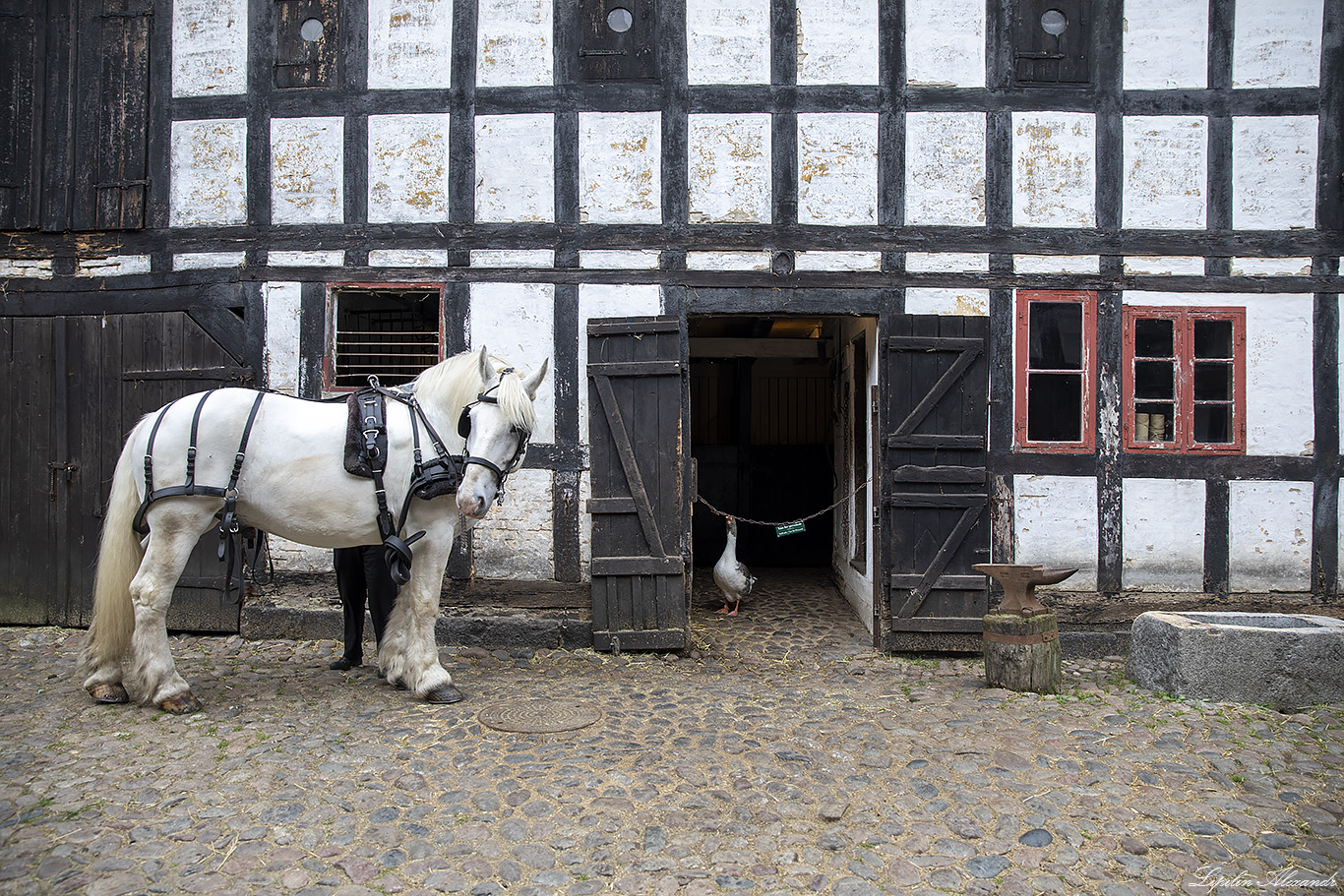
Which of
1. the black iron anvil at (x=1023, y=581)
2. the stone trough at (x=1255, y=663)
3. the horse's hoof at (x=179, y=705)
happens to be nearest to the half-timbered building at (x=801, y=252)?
the black iron anvil at (x=1023, y=581)

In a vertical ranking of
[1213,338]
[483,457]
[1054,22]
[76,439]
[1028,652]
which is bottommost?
[1028,652]

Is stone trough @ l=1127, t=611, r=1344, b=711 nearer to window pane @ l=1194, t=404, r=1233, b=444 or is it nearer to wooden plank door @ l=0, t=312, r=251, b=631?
window pane @ l=1194, t=404, r=1233, b=444

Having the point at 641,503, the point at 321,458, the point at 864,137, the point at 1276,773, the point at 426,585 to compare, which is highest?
the point at 864,137

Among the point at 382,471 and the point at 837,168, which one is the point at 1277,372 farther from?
the point at 382,471

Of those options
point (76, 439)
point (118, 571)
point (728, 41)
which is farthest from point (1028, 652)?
point (76, 439)

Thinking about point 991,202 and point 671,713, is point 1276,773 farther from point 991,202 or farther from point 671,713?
point 991,202

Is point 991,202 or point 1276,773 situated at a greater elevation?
point 991,202

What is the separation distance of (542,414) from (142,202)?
3.77 metres

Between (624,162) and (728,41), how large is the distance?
1.27 metres

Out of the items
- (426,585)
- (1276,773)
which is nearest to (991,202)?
(1276,773)

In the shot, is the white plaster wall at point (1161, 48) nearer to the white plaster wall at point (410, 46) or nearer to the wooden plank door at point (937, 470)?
the wooden plank door at point (937, 470)

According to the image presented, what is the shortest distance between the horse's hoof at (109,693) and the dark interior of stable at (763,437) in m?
6.62

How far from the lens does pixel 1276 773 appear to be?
3.72m

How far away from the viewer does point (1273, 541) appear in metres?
5.84
